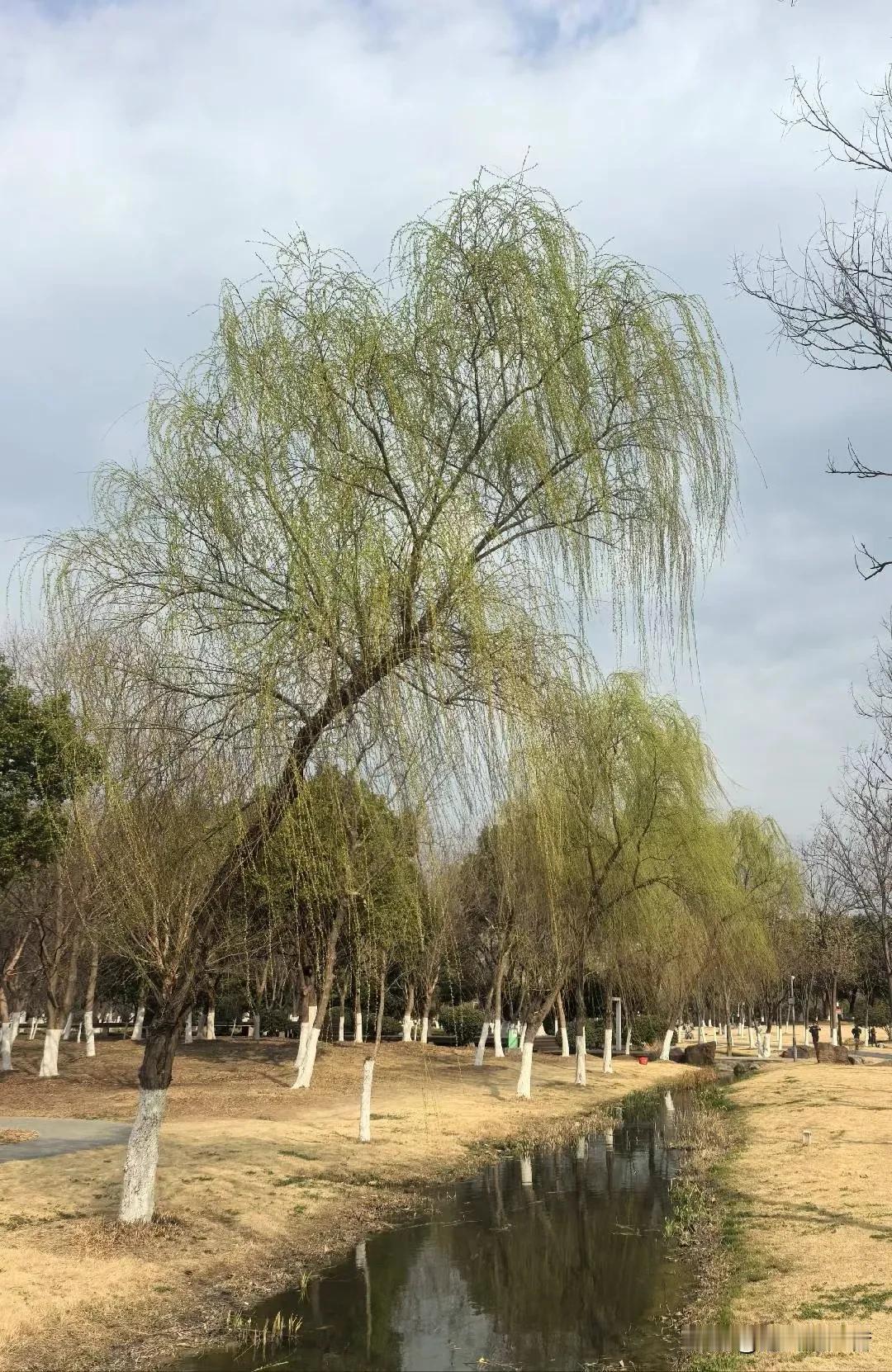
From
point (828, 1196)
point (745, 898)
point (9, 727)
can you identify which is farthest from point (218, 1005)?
point (828, 1196)

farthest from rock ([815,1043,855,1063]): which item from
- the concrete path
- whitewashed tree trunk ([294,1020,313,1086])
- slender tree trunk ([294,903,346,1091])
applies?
the concrete path

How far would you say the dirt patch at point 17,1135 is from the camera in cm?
1573

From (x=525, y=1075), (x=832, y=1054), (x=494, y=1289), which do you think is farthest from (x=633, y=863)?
(x=494, y=1289)

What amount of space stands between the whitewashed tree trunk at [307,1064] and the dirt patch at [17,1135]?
9010 mm

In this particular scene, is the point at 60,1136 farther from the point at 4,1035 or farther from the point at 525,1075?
the point at 4,1035

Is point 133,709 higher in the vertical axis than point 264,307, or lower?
lower

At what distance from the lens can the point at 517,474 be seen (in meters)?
6.69

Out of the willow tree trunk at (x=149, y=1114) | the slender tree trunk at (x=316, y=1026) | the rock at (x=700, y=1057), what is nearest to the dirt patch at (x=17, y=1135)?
the willow tree trunk at (x=149, y=1114)

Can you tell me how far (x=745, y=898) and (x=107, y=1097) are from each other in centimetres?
2238

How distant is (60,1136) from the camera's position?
53.8ft

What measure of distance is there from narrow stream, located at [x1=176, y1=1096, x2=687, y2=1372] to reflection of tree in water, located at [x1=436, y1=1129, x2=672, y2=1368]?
2 cm

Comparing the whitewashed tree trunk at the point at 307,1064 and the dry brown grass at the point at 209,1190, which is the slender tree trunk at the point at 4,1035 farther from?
the whitewashed tree trunk at the point at 307,1064

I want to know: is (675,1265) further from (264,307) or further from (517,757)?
(264,307)

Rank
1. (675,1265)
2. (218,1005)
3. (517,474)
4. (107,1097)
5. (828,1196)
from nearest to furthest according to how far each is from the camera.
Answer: (517,474)
(675,1265)
(828,1196)
(107,1097)
(218,1005)
